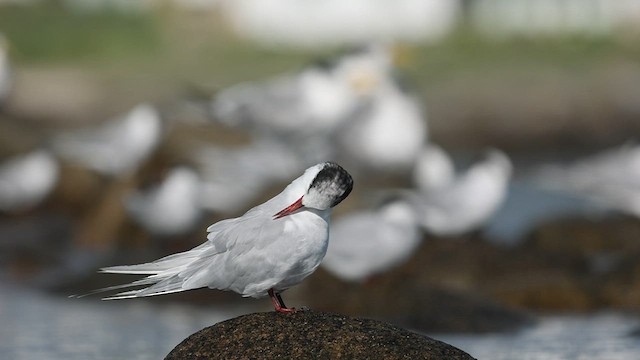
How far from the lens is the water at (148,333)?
10.7m

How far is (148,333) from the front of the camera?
11.6m

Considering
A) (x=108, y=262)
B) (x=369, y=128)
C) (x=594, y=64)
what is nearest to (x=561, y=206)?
(x=369, y=128)

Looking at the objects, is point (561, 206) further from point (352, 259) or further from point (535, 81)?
point (535, 81)

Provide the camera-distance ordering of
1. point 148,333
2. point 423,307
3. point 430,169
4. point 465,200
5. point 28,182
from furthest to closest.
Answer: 1. point 28,182
2. point 430,169
3. point 465,200
4. point 148,333
5. point 423,307

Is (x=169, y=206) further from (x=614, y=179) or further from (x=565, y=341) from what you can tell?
(x=565, y=341)

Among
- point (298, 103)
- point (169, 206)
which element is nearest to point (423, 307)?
point (169, 206)

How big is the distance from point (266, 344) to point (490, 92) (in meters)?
19.5

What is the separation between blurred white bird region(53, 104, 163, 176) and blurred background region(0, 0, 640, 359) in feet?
0.13

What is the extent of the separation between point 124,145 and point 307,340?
9.64 metres

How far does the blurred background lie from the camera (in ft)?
38.4

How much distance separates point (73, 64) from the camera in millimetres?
28891

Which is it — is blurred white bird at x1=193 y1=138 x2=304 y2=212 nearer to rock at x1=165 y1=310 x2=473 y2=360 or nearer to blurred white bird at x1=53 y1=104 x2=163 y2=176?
blurred white bird at x1=53 y1=104 x2=163 y2=176

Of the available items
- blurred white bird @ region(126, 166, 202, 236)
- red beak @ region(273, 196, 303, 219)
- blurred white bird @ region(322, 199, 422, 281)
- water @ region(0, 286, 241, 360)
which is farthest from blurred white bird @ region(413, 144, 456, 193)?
red beak @ region(273, 196, 303, 219)

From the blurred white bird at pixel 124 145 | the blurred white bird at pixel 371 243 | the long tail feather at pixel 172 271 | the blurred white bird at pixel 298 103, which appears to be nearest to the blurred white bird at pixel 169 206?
the blurred white bird at pixel 124 145
